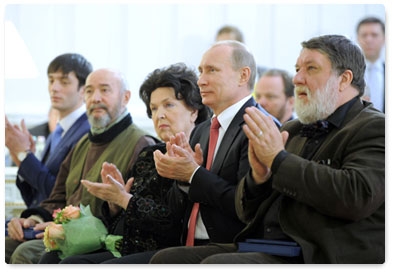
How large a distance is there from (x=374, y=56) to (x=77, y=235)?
164 cm

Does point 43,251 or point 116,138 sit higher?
point 116,138

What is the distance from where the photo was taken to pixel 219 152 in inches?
134

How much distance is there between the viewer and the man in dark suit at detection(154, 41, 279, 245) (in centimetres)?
326

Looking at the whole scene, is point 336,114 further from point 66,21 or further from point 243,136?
point 66,21

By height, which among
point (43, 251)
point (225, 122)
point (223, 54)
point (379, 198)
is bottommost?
point (43, 251)

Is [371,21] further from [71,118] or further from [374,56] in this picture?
[71,118]

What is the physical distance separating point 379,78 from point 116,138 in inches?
54.5

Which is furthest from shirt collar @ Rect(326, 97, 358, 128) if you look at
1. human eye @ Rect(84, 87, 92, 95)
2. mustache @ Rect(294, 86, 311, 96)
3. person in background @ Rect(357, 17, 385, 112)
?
human eye @ Rect(84, 87, 92, 95)

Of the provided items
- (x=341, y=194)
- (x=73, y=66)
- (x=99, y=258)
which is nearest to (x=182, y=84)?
(x=99, y=258)

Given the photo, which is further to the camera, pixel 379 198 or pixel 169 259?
pixel 169 259

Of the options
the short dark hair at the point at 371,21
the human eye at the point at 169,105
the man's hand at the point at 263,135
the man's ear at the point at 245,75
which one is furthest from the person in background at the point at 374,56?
the human eye at the point at 169,105

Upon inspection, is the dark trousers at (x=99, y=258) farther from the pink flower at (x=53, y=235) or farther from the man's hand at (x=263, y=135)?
the man's hand at (x=263, y=135)

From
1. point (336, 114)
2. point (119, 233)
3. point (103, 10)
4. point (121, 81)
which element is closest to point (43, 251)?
point (119, 233)

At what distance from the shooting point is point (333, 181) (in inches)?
112
